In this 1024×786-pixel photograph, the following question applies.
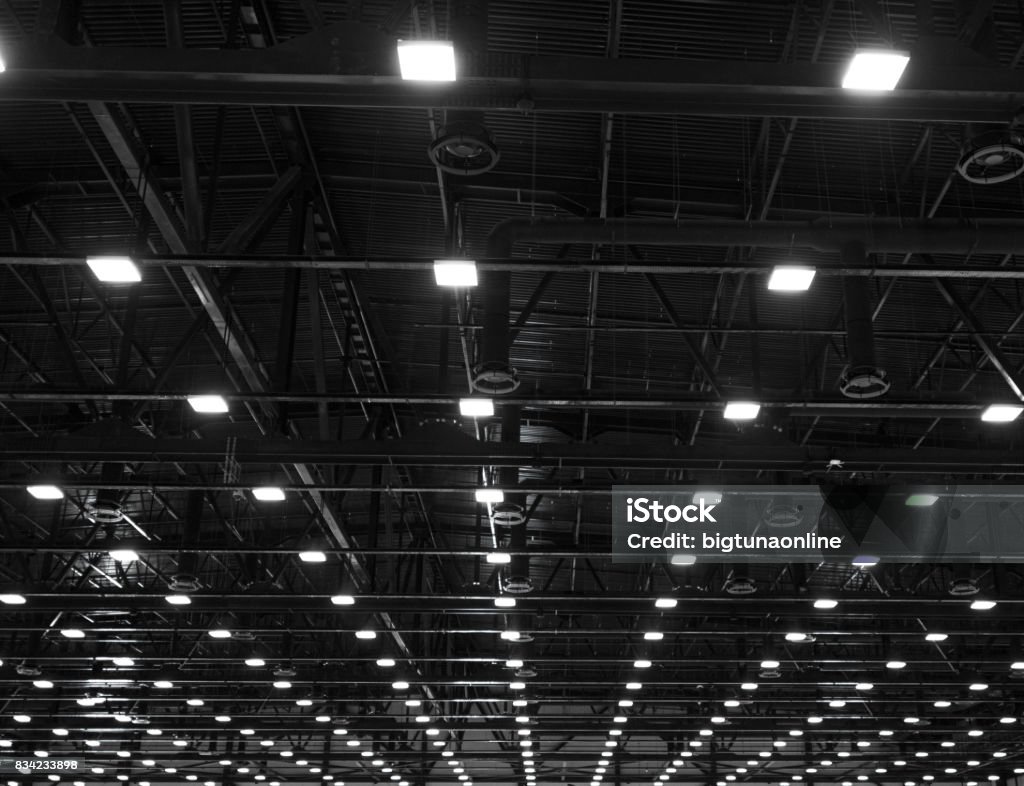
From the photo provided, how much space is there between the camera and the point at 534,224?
17938 mm

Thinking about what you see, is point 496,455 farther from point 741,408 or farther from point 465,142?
point 465,142

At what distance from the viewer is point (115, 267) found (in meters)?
13.6

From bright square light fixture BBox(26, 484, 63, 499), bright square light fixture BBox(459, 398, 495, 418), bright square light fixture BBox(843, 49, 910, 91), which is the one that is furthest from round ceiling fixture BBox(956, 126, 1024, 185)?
bright square light fixture BBox(26, 484, 63, 499)

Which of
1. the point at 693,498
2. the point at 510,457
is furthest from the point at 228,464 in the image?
the point at 693,498

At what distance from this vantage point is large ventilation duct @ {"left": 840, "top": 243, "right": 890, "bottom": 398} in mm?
16125

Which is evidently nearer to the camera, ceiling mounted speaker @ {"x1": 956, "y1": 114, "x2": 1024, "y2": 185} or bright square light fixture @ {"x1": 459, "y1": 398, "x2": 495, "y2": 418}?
ceiling mounted speaker @ {"x1": 956, "y1": 114, "x2": 1024, "y2": 185}

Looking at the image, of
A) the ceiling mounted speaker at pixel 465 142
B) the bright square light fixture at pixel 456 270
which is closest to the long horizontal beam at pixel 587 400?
the bright square light fixture at pixel 456 270

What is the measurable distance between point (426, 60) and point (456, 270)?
152 inches

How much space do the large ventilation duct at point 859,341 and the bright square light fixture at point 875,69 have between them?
577 cm

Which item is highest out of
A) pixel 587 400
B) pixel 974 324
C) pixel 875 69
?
pixel 974 324

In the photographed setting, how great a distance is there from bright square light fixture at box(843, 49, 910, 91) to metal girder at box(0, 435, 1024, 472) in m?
10.4

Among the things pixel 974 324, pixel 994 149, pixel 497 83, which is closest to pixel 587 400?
pixel 974 324

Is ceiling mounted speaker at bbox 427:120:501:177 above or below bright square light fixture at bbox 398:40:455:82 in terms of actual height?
above

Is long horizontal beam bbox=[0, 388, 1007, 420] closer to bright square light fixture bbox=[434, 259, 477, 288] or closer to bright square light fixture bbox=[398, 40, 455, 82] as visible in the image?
bright square light fixture bbox=[434, 259, 477, 288]
